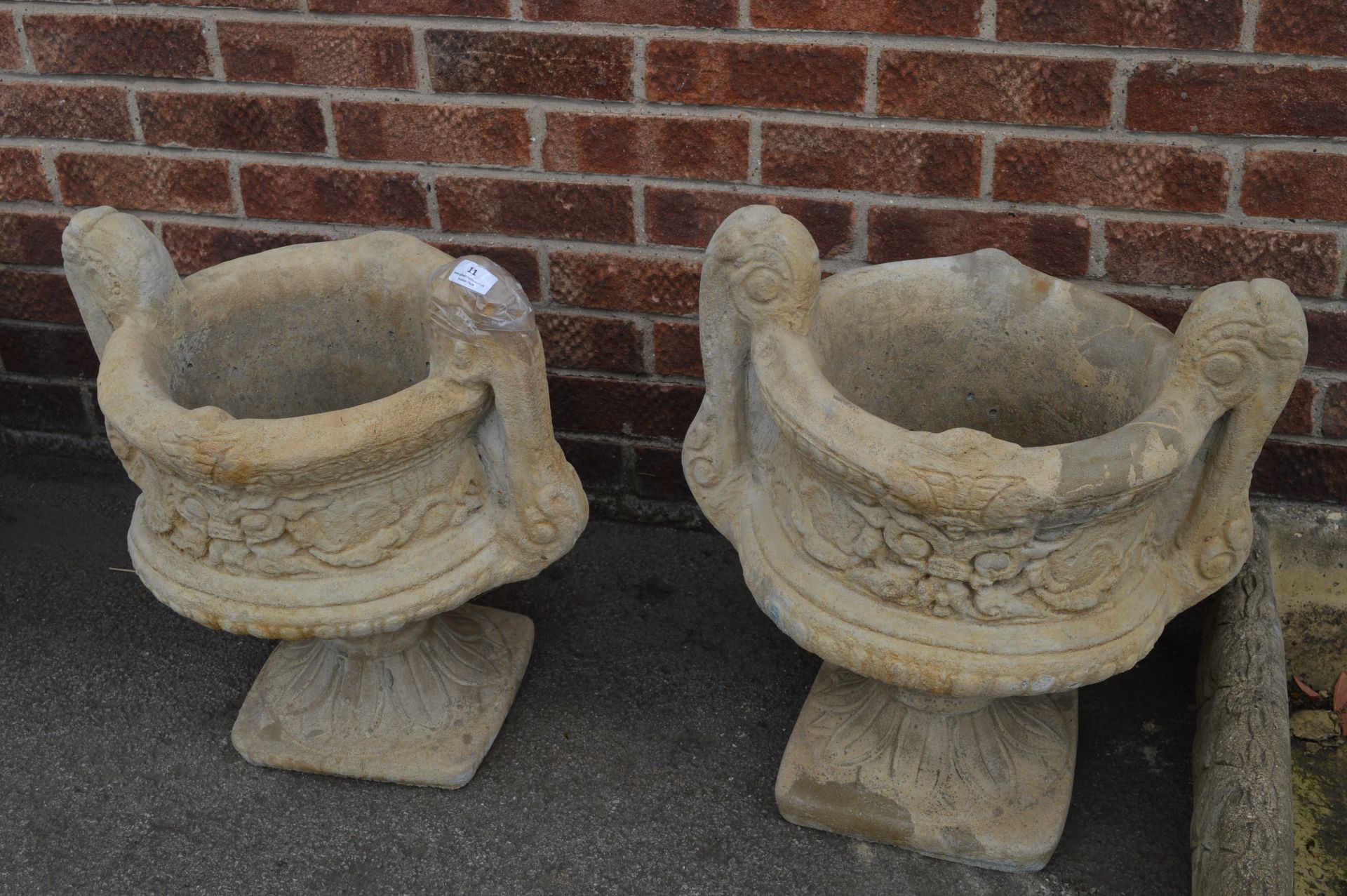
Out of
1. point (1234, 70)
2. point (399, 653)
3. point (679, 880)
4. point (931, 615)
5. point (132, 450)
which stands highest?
point (1234, 70)

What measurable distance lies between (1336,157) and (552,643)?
4.38ft

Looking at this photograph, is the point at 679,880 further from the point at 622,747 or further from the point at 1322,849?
the point at 1322,849

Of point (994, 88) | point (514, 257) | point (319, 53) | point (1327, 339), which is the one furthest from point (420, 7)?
point (1327, 339)

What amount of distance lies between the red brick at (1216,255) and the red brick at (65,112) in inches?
62.2

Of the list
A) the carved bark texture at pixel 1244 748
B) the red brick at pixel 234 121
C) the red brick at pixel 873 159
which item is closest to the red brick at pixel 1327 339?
the carved bark texture at pixel 1244 748

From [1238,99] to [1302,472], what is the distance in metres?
0.61

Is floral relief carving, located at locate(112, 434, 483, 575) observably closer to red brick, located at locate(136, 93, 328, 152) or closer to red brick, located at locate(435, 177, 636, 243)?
red brick, located at locate(435, 177, 636, 243)

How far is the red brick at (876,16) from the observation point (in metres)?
1.80

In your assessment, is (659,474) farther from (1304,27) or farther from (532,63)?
(1304,27)

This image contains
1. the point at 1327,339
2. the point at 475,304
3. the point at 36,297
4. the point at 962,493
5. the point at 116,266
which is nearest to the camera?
the point at 962,493

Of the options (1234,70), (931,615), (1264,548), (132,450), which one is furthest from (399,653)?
(1234,70)

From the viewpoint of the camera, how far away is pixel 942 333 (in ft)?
5.81

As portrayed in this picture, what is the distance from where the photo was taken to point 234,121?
6.93 feet

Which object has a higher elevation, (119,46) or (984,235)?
(119,46)
